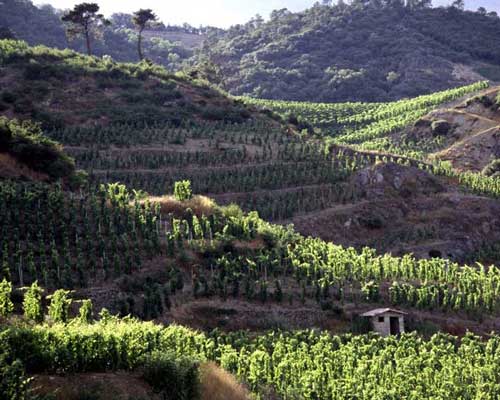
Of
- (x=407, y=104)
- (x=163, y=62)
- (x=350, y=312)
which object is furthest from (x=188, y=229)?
(x=163, y=62)

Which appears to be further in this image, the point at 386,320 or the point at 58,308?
the point at 386,320

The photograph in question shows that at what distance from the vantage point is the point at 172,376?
16.1 metres

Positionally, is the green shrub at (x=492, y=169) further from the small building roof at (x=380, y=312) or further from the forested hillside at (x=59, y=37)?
the forested hillside at (x=59, y=37)

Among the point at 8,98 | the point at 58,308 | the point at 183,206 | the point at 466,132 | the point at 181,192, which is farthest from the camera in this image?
the point at 466,132

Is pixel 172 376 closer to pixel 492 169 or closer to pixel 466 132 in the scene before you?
pixel 492 169

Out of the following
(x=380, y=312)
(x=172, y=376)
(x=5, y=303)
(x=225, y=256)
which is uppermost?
(x=5, y=303)

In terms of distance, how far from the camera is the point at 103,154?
51.9 m

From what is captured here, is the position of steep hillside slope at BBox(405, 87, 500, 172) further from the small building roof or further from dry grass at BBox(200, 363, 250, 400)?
dry grass at BBox(200, 363, 250, 400)

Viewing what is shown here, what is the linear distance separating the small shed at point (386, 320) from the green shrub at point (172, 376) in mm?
14573

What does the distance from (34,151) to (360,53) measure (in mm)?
104303

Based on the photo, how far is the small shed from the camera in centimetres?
2970

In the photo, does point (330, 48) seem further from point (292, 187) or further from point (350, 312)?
point (350, 312)

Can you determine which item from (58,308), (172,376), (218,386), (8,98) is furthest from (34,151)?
(172,376)

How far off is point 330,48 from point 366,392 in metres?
123
